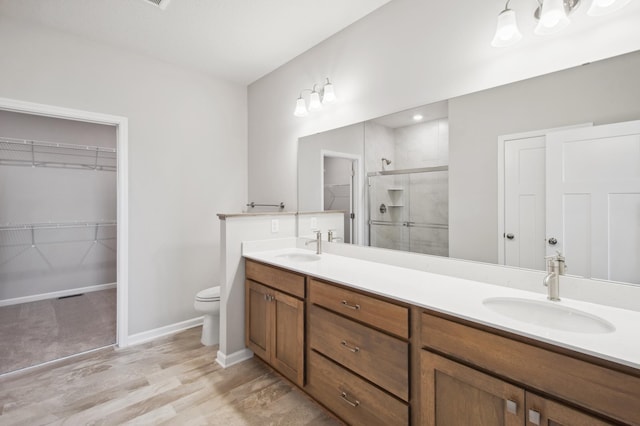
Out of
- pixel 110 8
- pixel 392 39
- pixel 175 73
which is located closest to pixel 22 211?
pixel 175 73

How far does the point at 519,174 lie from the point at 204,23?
240 centimetres

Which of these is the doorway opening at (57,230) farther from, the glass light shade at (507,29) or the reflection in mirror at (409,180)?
the glass light shade at (507,29)

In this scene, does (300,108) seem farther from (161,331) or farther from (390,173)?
(161,331)

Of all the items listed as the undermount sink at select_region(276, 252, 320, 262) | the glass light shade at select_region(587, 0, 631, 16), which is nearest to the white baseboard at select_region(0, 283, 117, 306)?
the undermount sink at select_region(276, 252, 320, 262)

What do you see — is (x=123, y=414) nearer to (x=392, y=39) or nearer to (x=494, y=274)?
(x=494, y=274)

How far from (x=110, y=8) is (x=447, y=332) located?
290 cm

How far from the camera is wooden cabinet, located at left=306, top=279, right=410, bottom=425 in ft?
4.19

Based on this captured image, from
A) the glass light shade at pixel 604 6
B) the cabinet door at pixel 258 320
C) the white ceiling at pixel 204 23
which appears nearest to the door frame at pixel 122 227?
the white ceiling at pixel 204 23

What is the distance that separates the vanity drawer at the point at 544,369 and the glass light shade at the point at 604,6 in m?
1.40

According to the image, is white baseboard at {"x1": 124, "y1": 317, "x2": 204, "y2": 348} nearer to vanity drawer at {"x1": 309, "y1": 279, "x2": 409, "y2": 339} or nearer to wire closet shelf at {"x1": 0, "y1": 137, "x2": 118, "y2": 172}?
vanity drawer at {"x1": 309, "y1": 279, "x2": 409, "y2": 339}

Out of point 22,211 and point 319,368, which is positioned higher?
point 22,211

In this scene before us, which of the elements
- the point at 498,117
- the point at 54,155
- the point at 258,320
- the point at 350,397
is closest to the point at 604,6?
the point at 498,117

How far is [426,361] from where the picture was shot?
118 centimetres

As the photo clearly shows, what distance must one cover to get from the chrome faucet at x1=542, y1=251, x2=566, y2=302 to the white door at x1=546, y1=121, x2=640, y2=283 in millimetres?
87
